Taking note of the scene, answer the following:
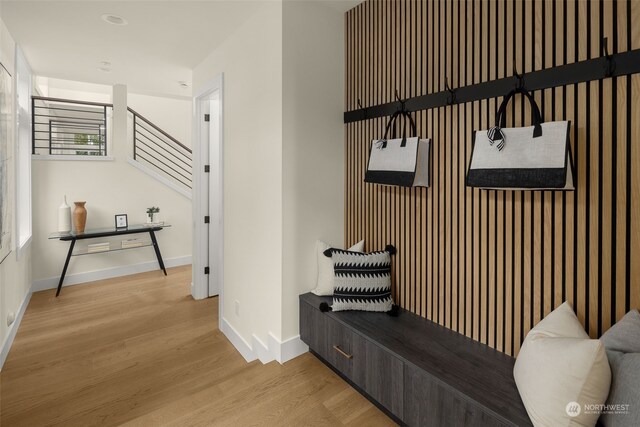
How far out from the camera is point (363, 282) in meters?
2.26

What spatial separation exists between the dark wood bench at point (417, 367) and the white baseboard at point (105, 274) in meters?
3.60

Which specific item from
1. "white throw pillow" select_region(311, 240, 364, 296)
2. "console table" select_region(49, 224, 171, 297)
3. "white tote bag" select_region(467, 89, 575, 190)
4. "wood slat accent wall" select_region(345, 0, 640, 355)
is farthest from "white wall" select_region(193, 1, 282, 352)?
"console table" select_region(49, 224, 171, 297)

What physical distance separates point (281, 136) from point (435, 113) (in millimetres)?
994

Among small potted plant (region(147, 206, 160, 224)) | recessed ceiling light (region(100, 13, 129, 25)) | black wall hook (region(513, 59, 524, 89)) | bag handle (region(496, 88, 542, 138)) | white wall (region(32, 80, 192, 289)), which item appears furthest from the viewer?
small potted plant (region(147, 206, 160, 224))

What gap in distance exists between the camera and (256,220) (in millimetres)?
2596

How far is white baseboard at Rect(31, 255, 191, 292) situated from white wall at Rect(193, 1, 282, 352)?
2559 millimetres

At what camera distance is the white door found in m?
3.67

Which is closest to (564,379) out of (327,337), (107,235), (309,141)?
(327,337)

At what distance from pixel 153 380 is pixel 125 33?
2.81 m

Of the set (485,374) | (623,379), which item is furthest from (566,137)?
(485,374)

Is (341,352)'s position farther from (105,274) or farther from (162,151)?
(162,151)

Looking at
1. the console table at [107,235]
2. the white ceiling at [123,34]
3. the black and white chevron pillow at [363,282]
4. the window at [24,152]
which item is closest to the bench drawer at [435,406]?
the black and white chevron pillow at [363,282]

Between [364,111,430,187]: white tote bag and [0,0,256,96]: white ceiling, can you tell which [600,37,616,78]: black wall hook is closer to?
[364,111,430,187]: white tote bag

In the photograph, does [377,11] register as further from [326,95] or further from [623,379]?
[623,379]
